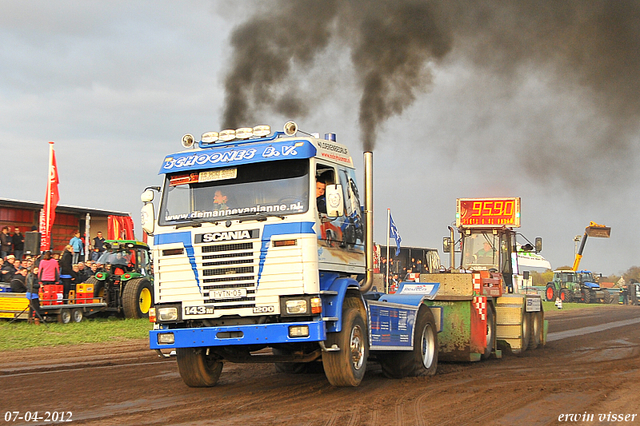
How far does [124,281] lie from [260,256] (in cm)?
1229

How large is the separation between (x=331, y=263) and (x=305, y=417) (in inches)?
84.0

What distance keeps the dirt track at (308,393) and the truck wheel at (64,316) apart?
4.86 metres

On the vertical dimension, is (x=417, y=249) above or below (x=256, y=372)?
above

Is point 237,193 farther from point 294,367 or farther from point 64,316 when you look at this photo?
point 64,316

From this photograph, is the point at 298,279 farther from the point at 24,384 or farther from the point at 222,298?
the point at 24,384

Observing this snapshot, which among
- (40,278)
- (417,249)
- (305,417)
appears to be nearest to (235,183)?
(305,417)

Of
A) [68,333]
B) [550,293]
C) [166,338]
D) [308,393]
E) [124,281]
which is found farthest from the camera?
[550,293]

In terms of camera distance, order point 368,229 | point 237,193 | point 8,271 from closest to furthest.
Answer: point 237,193, point 368,229, point 8,271

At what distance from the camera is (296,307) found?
26.7 ft

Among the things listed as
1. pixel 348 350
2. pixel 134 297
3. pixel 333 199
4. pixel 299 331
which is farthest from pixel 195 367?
pixel 134 297

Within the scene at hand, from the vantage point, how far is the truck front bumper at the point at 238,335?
317 inches

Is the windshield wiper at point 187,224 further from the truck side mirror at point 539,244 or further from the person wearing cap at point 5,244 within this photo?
the person wearing cap at point 5,244

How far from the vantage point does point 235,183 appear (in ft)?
29.0

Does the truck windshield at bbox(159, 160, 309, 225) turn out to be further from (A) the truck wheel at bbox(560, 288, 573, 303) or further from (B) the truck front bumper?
(A) the truck wheel at bbox(560, 288, 573, 303)
